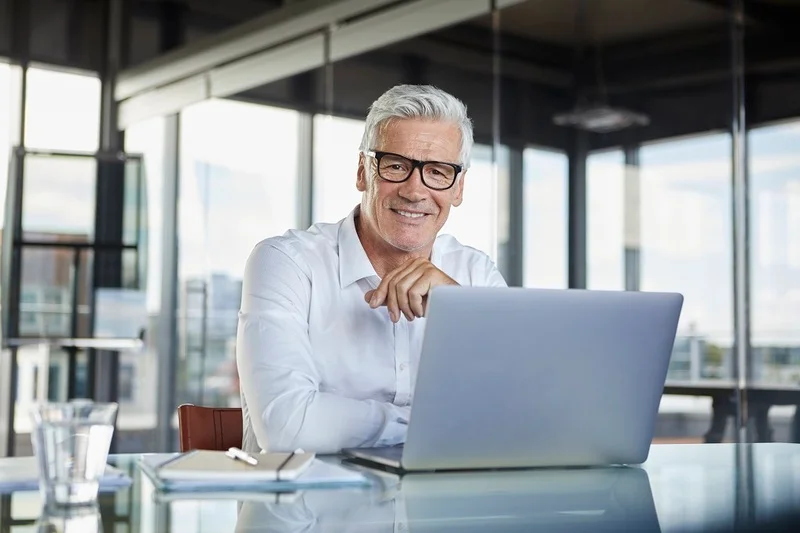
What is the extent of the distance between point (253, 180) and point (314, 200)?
0.39m

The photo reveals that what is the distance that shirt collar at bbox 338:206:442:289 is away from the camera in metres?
2.02

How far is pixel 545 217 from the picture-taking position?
177 inches

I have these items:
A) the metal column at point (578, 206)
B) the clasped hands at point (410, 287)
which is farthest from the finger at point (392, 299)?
the metal column at point (578, 206)

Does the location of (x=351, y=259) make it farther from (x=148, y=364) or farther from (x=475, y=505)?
(x=148, y=364)

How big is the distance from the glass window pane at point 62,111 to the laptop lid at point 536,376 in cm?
476

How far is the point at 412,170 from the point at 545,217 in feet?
8.41

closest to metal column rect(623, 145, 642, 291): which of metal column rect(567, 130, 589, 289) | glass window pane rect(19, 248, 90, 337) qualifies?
metal column rect(567, 130, 589, 289)

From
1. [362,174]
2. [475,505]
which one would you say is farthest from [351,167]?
[475,505]

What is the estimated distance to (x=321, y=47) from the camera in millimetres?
5312

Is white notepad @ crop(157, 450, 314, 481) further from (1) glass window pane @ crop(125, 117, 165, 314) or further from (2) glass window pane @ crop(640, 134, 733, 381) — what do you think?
(1) glass window pane @ crop(125, 117, 165, 314)

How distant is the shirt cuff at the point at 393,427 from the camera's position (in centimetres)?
166

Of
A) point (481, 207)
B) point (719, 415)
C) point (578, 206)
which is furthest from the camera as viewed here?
point (481, 207)

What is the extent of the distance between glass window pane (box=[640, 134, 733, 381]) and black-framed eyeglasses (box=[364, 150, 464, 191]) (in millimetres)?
2275

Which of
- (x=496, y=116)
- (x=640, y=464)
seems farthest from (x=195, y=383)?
(x=640, y=464)
